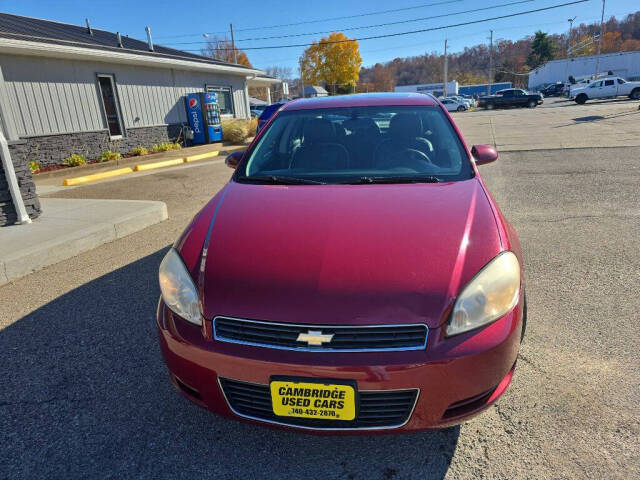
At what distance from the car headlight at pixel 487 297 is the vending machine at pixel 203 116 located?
1496cm

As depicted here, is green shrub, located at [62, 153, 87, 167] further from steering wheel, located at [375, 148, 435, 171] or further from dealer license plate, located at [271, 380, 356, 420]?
dealer license plate, located at [271, 380, 356, 420]

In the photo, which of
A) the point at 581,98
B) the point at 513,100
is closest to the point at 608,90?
the point at 581,98

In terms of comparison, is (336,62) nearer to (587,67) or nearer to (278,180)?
(587,67)

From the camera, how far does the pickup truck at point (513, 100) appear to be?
35.7 meters

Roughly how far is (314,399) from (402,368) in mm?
363

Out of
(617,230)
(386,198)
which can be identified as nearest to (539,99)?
(617,230)

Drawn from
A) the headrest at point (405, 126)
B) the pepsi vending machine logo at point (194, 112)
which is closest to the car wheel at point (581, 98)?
the pepsi vending machine logo at point (194, 112)

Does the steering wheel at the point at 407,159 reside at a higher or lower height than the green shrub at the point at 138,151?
higher

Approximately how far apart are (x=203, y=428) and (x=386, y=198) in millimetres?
1522

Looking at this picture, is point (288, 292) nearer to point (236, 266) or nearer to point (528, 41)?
point (236, 266)

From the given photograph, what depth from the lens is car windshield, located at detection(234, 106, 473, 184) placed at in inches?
103

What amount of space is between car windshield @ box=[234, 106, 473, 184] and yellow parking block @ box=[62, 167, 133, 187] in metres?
7.98

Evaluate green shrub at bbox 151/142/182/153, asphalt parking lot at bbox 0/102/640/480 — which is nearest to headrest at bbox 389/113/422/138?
asphalt parking lot at bbox 0/102/640/480

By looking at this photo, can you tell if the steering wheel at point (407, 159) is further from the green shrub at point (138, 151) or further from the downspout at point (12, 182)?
the green shrub at point (138, 151)
